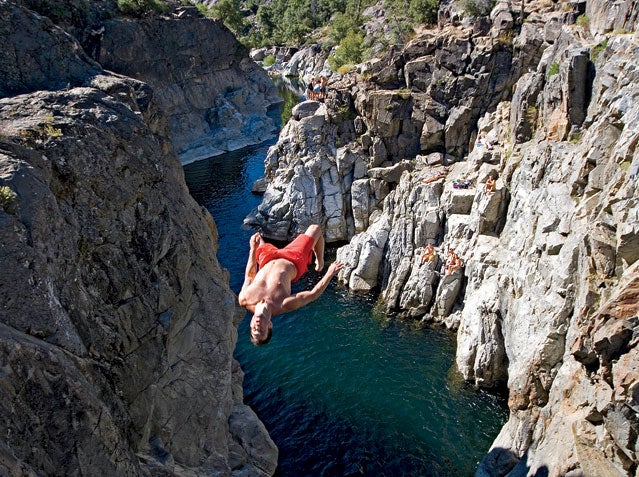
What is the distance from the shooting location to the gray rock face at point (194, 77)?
65000mm

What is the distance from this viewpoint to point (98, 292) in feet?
44.9

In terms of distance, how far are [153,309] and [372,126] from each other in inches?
1229

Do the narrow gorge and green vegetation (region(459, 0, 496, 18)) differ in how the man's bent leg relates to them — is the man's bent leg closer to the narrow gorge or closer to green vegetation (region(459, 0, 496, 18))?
the narrow gorge

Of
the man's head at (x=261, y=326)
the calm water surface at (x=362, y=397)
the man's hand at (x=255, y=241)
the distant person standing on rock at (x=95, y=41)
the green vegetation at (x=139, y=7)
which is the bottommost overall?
the calm water surface at (x=362, y=397)

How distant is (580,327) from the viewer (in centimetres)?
1891

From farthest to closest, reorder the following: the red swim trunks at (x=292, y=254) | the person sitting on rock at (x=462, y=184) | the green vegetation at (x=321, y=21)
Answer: the green vegetation at (x=321, y=21), the person sitting on rock at (x=462, y=184), the red swim trunks at (x=292, y=254)

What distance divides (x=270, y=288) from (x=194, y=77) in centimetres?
7176

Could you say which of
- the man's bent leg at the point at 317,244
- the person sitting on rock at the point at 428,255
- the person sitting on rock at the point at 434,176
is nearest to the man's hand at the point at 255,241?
the man's bent leg at the point at 317,244

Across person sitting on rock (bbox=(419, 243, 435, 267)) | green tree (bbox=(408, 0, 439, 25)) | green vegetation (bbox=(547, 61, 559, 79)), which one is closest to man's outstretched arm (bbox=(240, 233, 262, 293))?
person sitting on rock (bbox=(419, 243, 435, 267))

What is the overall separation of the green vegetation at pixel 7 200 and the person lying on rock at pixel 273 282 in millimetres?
5200

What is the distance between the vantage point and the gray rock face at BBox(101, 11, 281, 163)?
65.0 metres

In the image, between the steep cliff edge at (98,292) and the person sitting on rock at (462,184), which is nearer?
the steep cliff edge at (98,292)

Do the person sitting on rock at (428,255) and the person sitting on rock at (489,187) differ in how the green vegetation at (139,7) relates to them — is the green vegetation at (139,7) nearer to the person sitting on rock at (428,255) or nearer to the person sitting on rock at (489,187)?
the person sitting on rock at (428,255)

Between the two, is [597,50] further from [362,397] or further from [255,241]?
[255,241]
